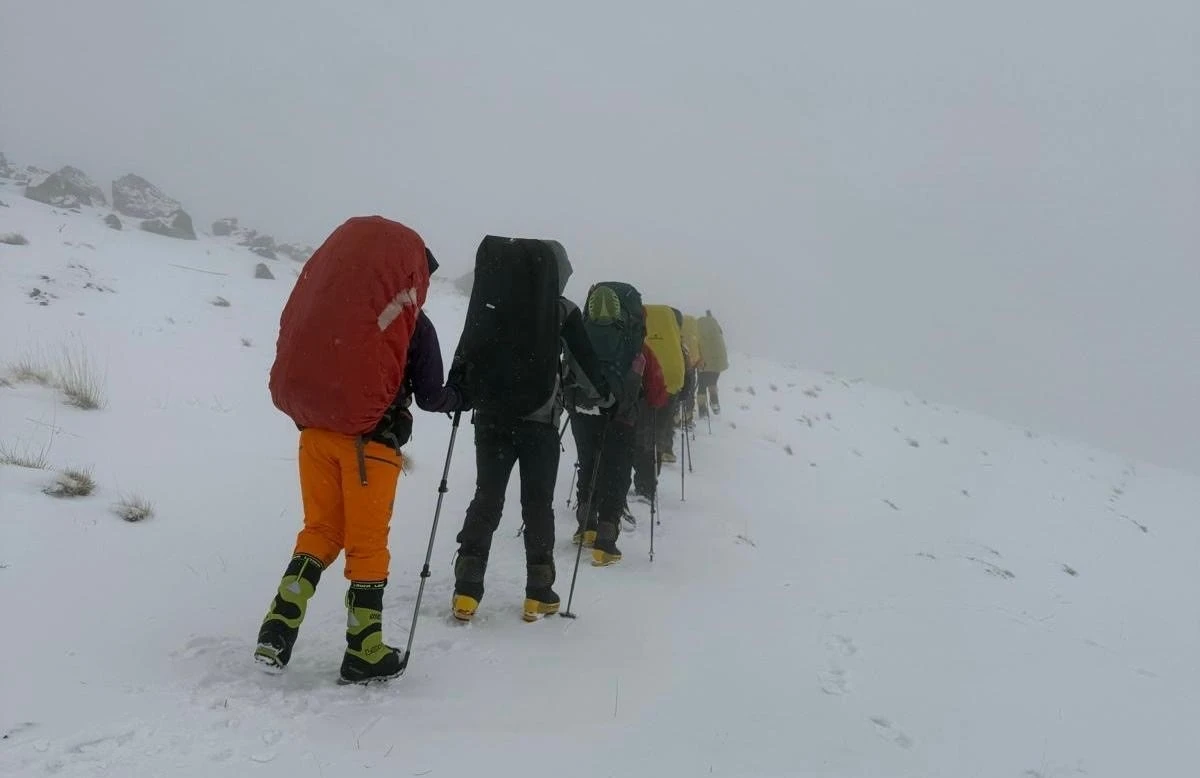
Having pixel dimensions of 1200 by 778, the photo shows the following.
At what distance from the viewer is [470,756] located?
2.57 metres

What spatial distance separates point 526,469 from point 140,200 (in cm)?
3098

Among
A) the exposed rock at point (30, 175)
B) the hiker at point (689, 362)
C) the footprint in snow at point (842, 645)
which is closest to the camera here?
the footprint in snow at point (842, 645)

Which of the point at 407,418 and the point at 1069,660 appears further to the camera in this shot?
the point at 1069,660

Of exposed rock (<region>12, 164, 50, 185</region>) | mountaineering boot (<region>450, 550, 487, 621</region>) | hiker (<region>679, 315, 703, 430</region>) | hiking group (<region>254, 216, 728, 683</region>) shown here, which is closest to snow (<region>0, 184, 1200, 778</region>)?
mountaineering boot (<region>450, 550, 487, 621</region>)

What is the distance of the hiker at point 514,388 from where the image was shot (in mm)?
4246

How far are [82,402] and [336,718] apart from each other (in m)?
5.75

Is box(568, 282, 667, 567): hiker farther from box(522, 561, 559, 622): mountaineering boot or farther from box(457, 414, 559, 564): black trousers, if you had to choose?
box(522, 561, 559, 622): mountaineering boot

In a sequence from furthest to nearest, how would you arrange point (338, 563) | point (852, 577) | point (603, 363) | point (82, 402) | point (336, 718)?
point (852, 577) < point (82, 402) < point (603, 363) < point (338, 563) < point (336, 718)

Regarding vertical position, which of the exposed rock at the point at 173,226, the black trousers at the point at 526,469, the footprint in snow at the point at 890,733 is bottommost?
the footprint in snow at the point at 890,733

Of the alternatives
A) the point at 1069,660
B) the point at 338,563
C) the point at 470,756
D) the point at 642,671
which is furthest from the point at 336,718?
the point at 1069,660

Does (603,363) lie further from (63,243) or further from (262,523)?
(63,243)

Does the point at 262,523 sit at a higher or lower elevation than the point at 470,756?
lower

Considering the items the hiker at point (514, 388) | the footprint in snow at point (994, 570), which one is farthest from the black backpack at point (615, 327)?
the footprint in snow at point (994, 570)

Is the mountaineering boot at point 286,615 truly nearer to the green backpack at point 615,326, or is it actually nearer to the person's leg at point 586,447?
the green backpack at point 615,326
